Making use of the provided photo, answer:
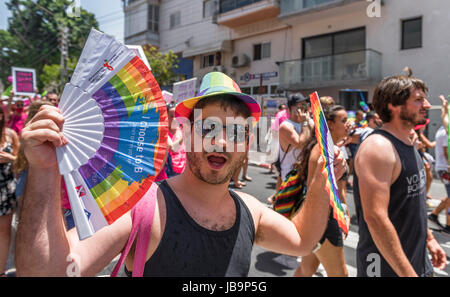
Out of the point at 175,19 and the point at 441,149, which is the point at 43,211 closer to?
the point at 441,149

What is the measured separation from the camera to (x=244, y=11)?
17.7 meters

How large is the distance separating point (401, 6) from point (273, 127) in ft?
35.4

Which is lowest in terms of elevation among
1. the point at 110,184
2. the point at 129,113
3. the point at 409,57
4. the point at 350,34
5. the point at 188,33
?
the point at 110,184

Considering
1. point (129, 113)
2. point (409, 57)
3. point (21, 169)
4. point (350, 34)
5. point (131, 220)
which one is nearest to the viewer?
point (129, 113)

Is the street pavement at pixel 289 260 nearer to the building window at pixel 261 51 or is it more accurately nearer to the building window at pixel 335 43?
the building window at pixel 335 43

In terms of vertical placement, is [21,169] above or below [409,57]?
below

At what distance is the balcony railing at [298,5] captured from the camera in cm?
1493

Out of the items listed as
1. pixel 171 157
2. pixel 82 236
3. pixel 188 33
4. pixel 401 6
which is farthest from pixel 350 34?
pixel 82 236

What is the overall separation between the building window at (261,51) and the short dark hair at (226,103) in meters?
16.8

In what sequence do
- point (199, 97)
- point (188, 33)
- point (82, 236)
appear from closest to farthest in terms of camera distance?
point (82, 236) → point (199, 97) → point (188, 33)

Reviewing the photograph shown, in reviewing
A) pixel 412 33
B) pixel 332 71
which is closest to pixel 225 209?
pixel 412 33

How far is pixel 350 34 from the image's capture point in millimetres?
15039

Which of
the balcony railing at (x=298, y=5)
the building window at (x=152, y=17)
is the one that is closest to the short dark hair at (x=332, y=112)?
the balcony railing at (x=298, y=5)

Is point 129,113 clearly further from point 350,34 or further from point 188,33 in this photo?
point 188,33
